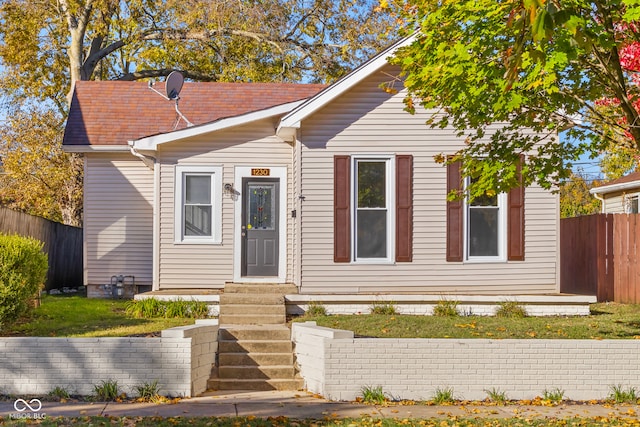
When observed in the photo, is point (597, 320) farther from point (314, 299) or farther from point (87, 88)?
point (87, 88)

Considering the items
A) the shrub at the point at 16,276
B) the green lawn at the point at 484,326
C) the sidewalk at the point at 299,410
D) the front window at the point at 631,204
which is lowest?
the sidewalk at the point at 299,410

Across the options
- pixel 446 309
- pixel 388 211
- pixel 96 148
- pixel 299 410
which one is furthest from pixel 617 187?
pixel 299 410

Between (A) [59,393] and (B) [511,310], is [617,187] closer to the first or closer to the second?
(B) [511,310]

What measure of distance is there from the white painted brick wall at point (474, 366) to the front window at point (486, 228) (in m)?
4.75

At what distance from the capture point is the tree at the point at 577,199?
38250 mm

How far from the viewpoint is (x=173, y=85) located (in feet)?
58.4

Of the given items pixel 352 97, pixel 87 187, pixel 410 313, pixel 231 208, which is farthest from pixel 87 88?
pixel 410 313

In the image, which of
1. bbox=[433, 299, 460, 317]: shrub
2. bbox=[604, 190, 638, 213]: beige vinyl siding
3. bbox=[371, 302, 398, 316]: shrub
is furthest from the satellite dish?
bbox=[604, 190, 638, 213]: beige vinyl siding

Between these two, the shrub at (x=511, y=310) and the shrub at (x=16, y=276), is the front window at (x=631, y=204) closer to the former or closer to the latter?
the shrub at (x=511, y=310)

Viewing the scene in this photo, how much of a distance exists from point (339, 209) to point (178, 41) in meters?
16.0

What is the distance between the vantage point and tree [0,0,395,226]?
2786 centimetres

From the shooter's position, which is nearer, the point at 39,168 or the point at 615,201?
the point at 615,201

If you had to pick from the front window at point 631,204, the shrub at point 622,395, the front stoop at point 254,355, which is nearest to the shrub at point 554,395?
the shrub at point 622,395

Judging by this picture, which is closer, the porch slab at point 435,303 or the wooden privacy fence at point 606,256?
the porch slab at point 435,303
